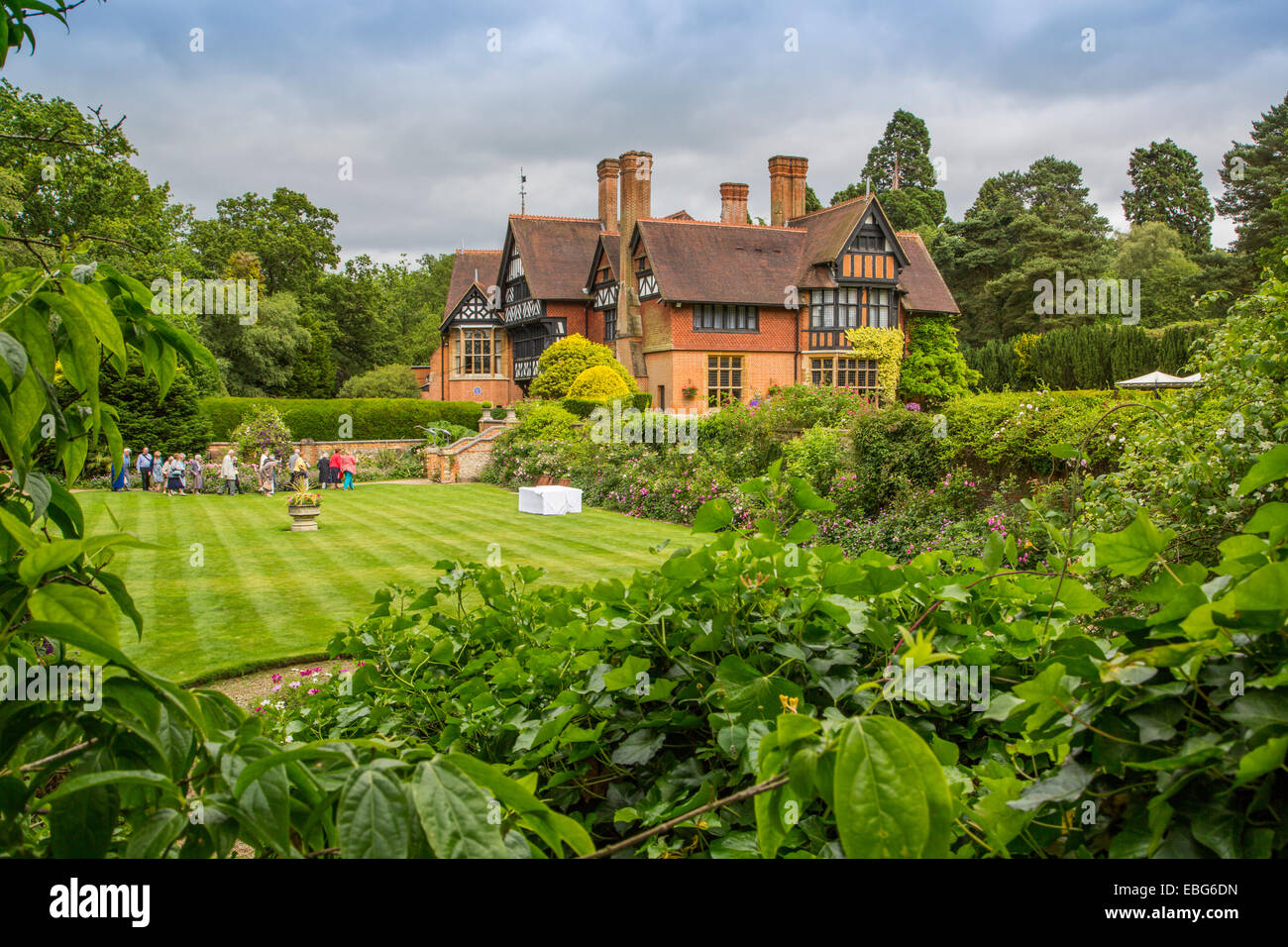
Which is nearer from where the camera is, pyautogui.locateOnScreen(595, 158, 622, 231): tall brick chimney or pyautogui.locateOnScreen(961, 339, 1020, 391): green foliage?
pyautogui.locateOnScreen(961, 339, 1020, 391): green foliage

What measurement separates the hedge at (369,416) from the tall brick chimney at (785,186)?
18.8 m

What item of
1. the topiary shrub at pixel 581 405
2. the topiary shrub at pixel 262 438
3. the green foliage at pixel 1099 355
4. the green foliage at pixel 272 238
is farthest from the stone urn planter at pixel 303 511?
the green foliage at pixel 272 238

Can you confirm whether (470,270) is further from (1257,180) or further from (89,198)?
(1257,180)

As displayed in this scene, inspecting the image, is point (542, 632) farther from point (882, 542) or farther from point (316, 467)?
point (316, 467)

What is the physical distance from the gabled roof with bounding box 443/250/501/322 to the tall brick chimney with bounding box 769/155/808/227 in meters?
16.8

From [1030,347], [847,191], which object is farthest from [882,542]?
[847,191]

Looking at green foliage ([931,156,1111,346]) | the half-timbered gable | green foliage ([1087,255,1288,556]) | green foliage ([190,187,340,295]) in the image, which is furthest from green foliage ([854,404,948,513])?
green foliage ([190,187,340,295])

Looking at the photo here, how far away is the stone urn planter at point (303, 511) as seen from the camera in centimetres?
1953

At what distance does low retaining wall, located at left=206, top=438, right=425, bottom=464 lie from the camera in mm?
31547

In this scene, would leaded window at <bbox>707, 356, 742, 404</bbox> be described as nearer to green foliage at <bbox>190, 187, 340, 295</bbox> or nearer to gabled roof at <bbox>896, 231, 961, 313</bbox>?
gabled roof at <bbox>896, 231, 961, 313</bbox>

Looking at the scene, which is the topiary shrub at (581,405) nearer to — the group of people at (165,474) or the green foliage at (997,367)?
the group of people at (165,474)

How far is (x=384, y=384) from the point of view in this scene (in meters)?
54.8

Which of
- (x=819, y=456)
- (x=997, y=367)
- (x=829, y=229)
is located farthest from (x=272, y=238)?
(x=819, y=456)

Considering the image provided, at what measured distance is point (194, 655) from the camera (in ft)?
31.7
